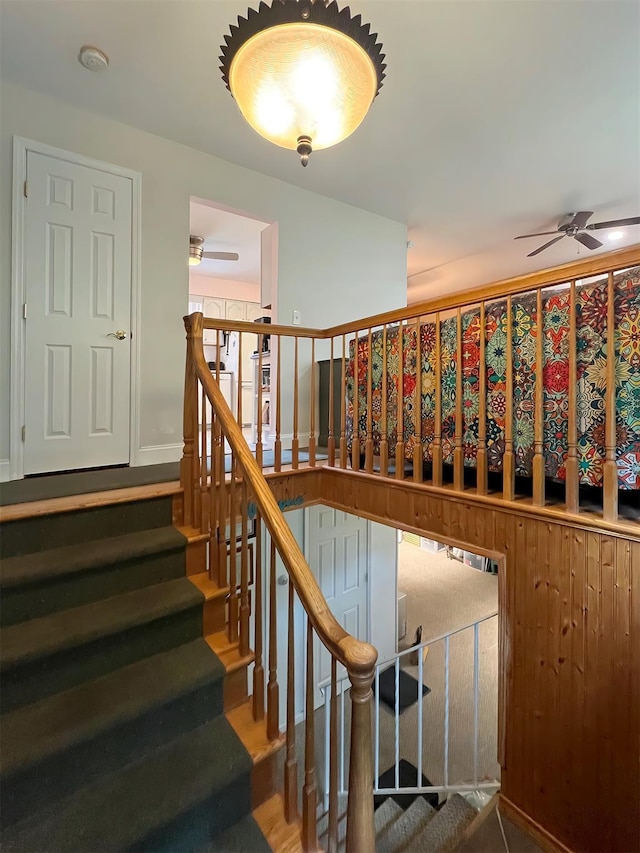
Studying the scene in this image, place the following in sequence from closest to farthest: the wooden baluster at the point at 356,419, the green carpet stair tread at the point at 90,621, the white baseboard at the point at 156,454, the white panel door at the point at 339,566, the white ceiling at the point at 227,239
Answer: the green carpet stair tread at the point at 90,621 → the wooden baluster at the point at 356,419 → the white baseboard at the point at 156,454 → the white panel door at the point at 339,566 → the white ceiling at the point at 227,239

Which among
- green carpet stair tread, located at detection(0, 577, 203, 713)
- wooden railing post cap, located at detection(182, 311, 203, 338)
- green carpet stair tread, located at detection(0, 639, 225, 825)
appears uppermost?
wooden railing post cap, located at detection(182, 311, 203, 338)

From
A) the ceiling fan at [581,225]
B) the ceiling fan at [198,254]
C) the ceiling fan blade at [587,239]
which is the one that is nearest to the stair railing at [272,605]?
the ceiling fan at [198,254]

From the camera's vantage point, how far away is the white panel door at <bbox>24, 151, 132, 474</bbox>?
2.41 m

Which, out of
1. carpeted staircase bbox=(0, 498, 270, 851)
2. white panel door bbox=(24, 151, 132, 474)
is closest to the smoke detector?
white panel door bbox=(24, 151, 132, 474)

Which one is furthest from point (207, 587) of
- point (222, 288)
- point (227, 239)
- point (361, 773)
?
point (222, 288)

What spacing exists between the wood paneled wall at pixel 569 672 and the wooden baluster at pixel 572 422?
0.13 m

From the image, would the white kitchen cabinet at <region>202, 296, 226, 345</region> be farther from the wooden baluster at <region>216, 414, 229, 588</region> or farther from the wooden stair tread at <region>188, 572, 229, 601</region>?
the wooden stair tread at <region>188, 572, 229, 601</region>

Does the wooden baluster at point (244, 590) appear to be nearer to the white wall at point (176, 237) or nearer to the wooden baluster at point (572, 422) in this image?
the wooden baluster at point (572, 422)

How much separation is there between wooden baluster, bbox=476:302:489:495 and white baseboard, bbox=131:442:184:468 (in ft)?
7.06

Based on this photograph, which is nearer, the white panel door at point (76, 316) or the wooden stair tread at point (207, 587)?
the wooden stair tread at point (207, 587)

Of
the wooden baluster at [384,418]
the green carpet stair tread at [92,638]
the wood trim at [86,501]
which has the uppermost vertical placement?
the wooden baluster at [384,418]

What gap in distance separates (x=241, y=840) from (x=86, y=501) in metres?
1.44

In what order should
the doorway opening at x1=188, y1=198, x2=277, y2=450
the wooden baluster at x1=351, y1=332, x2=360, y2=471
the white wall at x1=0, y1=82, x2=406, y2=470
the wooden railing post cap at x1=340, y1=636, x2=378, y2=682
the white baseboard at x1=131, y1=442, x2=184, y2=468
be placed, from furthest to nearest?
the doorway opening at x1=188, y1=198, x2=277, y2=450 < the white baseboard at x1=131, y1=442, x2=184, y2=468 < the wooden baluster at x1=351, y1=332, x2=360, y2=471 < the white wall at x1=0, y1=82, x2=406, y2=470 < the wooden railing post cap at x1=340, y1=636, x2=378, y2=682

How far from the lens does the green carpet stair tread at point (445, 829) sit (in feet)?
8.29
